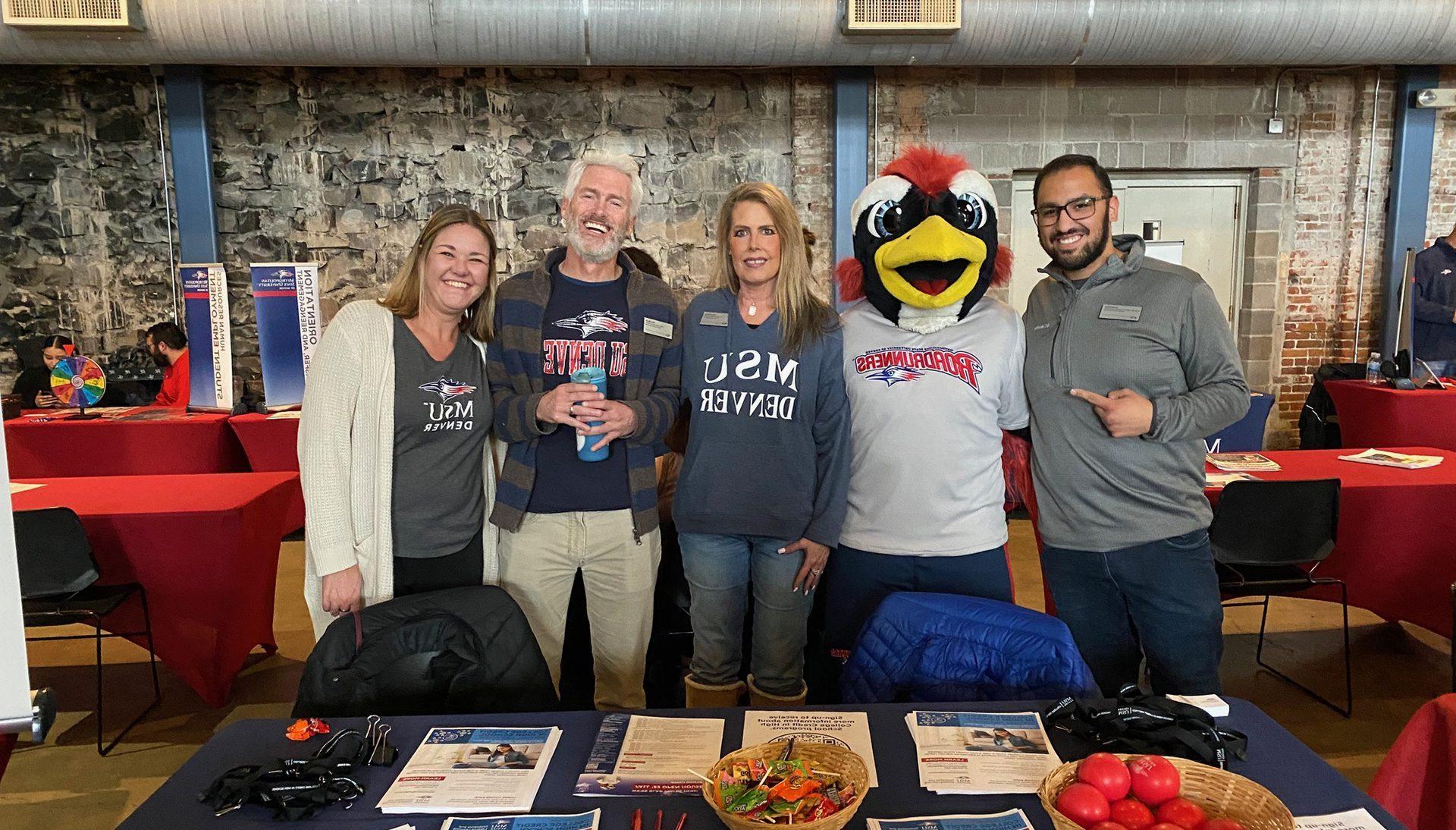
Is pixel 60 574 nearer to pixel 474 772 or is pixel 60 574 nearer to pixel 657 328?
pixel 657 328

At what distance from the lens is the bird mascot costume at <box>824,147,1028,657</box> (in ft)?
6.44

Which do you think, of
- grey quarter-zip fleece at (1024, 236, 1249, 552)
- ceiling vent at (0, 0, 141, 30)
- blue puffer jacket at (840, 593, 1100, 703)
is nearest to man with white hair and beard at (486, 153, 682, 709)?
blue puffer jacket at (840, 593, 1100, 703)

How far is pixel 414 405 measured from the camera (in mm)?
1993

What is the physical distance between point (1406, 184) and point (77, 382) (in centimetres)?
848

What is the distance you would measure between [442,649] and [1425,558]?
3.27m

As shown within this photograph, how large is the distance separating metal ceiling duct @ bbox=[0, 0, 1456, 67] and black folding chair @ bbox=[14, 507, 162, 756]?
3168 millimetres

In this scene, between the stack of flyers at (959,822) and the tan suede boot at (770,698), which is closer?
the stack of flyers at (959,822)

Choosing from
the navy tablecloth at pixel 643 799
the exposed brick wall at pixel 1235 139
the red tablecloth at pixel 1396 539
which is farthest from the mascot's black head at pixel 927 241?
the exposed brick wall at pixel 1235 139

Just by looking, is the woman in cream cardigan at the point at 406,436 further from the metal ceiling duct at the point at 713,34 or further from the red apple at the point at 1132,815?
the metal ceiling duct at the point at 713,34

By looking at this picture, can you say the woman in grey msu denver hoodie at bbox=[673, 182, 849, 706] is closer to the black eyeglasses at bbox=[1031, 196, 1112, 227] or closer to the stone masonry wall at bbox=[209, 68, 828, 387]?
the black eyeglasses at bbox=[1031, 196, 1112, 227]

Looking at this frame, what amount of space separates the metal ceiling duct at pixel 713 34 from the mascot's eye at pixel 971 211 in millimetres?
3164

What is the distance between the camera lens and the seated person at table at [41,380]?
535 centimetres

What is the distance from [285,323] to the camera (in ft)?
16.3

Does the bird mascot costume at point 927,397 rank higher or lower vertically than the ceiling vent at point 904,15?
lower
